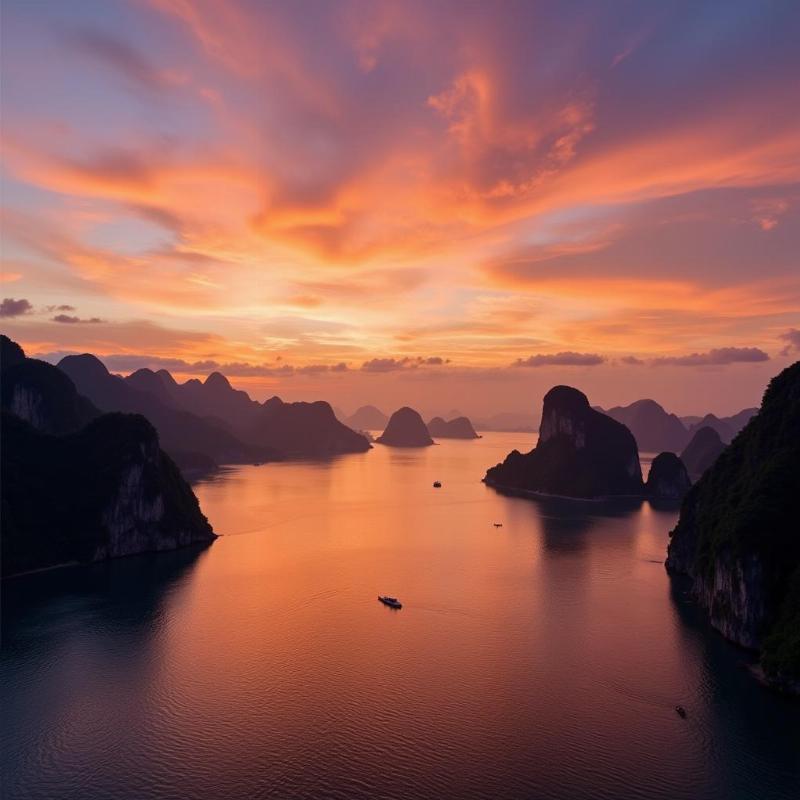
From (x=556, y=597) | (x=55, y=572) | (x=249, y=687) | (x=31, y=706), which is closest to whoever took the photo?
(x=31, y=706)

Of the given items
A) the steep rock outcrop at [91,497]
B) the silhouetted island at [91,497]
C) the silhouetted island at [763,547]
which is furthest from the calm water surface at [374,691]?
the steep rock outcrop at [91,497]

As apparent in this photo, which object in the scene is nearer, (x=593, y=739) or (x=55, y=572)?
(x=593, y=739)

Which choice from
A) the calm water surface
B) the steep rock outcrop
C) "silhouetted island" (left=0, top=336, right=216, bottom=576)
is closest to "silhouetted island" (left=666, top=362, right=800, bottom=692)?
the calm water surface

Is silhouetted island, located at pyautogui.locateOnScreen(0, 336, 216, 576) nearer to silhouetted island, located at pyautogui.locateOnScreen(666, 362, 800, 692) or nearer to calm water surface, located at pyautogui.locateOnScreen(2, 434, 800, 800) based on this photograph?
calm water surface, located at pyautogui.locateOnScreen(2, 434, 800, 800)

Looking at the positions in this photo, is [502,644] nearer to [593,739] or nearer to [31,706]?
[593,739]

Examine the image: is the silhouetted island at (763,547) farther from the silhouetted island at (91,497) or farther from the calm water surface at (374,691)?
the silhouetted island at (91,497)

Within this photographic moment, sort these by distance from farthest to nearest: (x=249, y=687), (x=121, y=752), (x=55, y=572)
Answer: (x=55, y=572), (x=249, y=687), (x=121, y=752)

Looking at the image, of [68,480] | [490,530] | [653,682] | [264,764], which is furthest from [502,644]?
[68,480]
